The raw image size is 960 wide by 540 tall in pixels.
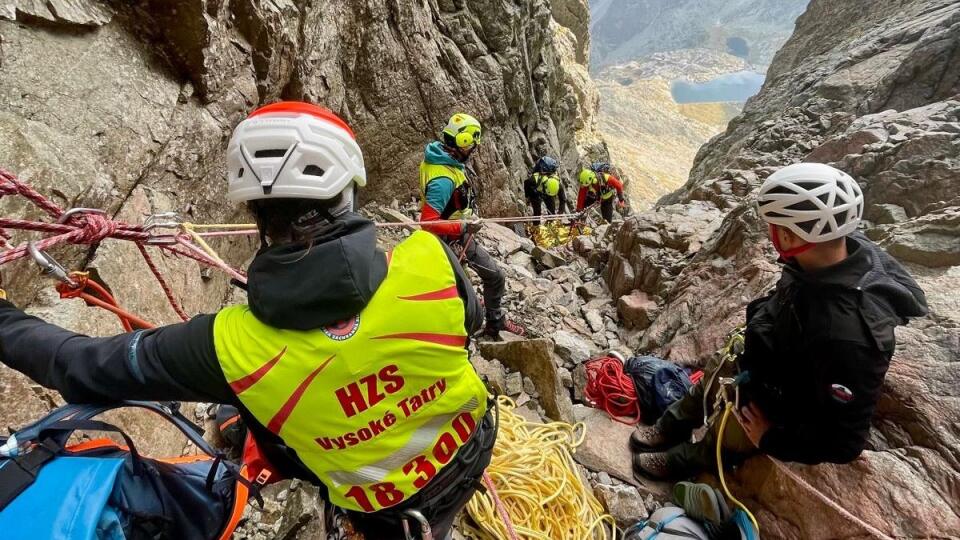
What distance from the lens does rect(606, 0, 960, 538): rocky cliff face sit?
2.50m

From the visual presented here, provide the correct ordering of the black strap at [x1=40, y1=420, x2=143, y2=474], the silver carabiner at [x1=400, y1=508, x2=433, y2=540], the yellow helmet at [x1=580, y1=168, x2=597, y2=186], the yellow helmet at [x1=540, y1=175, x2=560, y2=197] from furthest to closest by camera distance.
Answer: the yellow helmet at [x1=580, y1=168, x2=597, y2=186], the yellow helmet at [x1=540, y1=175, x2=560, y2=197], the silver carabiner at [x1=400, y1=508, x2=433, y2=540], the black strap at [x1=40, y1=420, x2=143, y2=474]

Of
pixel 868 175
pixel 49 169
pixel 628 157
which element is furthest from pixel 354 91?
pixel 628 157

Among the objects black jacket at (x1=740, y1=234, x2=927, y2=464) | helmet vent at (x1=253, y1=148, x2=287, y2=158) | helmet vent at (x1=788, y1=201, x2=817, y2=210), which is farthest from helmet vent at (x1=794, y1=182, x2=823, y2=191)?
helmet vent at (x1=253, y1=148, x2=287, y2=158)

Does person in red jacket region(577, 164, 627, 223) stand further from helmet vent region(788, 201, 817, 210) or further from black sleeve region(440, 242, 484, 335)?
black sleeve region(440, 242, 484, 335)

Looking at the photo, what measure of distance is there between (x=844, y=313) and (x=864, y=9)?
20312 millimetres

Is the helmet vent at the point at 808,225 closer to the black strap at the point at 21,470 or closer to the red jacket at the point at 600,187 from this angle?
the black strap at the point at 21,470

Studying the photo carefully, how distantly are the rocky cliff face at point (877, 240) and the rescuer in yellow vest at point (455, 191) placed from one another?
256 centimetres

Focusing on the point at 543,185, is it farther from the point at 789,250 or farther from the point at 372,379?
the point at 372,379

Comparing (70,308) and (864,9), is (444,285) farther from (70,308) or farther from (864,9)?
(864,9)

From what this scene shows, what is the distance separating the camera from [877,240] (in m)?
4.73

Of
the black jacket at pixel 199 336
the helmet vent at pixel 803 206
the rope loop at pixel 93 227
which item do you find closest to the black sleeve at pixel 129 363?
the black jacket at pixel 199 336

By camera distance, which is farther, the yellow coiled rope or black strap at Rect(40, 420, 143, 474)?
the yellow coiled rope

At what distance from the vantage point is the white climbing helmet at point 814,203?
2348mm

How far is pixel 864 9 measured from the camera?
1600 centimetres
